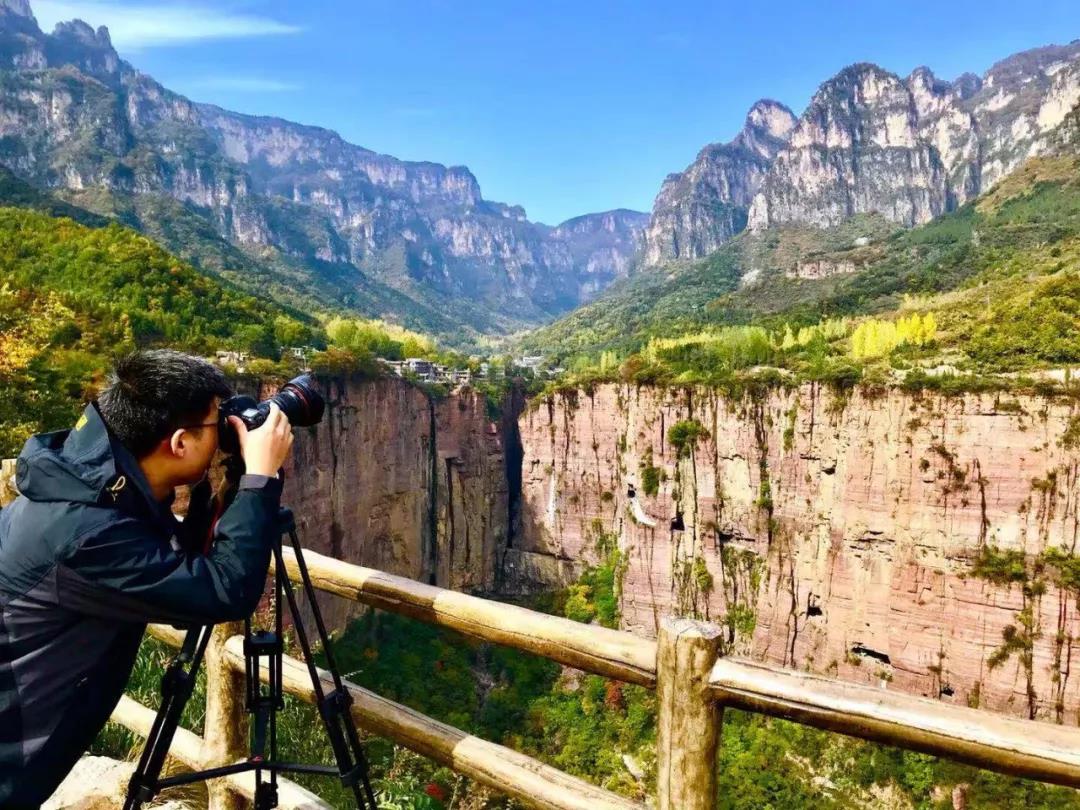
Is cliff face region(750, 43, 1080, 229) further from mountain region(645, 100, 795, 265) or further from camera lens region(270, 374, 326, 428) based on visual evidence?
camera lens region(270, 374, 326, 428)

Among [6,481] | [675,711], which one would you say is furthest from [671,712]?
[6,481]

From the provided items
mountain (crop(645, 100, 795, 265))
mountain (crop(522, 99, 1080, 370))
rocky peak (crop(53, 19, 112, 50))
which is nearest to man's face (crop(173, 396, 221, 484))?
mountain (crop(522, 99, 1080, 370))

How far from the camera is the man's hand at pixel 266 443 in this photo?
2.10m

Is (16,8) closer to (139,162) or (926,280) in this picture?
(139,162)

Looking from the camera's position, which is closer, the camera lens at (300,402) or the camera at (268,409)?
the camera at (268,409)

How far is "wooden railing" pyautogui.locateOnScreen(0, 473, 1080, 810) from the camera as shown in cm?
193

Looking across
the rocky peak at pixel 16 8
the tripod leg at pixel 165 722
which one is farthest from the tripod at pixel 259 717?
the rocky peak at pixel 16 8

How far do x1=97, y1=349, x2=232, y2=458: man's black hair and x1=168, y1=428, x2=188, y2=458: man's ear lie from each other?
19 mm

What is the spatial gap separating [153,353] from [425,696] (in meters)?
30.0

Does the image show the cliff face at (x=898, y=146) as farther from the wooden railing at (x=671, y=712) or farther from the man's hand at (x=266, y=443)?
the man's hand at (x=266, y=443)

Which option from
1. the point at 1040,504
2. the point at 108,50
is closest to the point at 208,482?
the point at 1040,504

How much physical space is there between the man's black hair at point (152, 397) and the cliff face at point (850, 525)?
18140mm

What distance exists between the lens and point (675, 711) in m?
2.26

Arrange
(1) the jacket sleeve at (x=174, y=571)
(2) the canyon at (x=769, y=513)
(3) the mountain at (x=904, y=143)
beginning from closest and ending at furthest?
1. (1) the jacket sleeve at (x=174, y=571)
2. (2) the canyon at (x=769, y=513)
3. (3) the mountain at (x=904, y=143)
